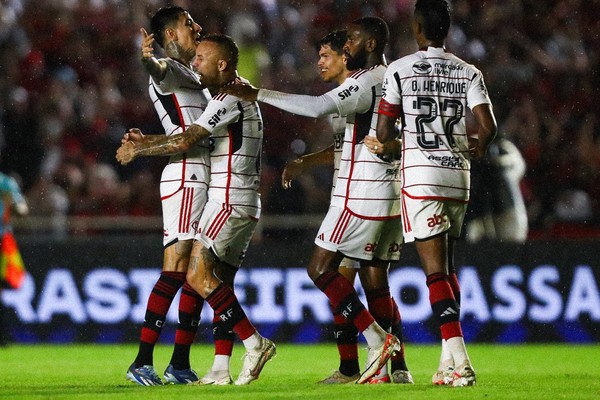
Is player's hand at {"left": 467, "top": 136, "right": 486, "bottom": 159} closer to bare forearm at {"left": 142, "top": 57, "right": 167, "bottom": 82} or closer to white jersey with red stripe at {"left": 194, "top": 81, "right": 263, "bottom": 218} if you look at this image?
white jersey with red stripe at {"left": 194, "top": 81, "right": 263, "bottom": 218}

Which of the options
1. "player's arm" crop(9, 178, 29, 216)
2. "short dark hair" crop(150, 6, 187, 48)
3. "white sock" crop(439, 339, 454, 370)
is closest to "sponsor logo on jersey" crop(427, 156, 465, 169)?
Result: "white sock" crop(439, 339, 454, 370)

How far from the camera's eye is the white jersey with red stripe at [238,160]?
7.41 metres

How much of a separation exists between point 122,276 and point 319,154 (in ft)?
13.6

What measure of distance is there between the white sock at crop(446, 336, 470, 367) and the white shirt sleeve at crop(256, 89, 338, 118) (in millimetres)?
1449

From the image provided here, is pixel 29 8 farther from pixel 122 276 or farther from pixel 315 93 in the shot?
pixel 122 276

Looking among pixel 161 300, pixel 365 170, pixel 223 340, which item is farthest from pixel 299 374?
pixel 365 170

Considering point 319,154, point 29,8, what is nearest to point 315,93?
point 29,8

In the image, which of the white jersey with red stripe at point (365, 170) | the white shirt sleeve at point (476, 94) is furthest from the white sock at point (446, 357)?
the white shirt sleeve at point (476, 94)

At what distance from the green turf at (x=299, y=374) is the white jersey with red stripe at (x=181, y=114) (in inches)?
50.8

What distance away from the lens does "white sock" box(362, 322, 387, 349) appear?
22.8ft

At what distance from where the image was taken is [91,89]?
14.6m

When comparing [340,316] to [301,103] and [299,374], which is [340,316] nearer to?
[299,374]

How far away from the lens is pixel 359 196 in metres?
7.13

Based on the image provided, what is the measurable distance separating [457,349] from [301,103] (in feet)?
5.30
